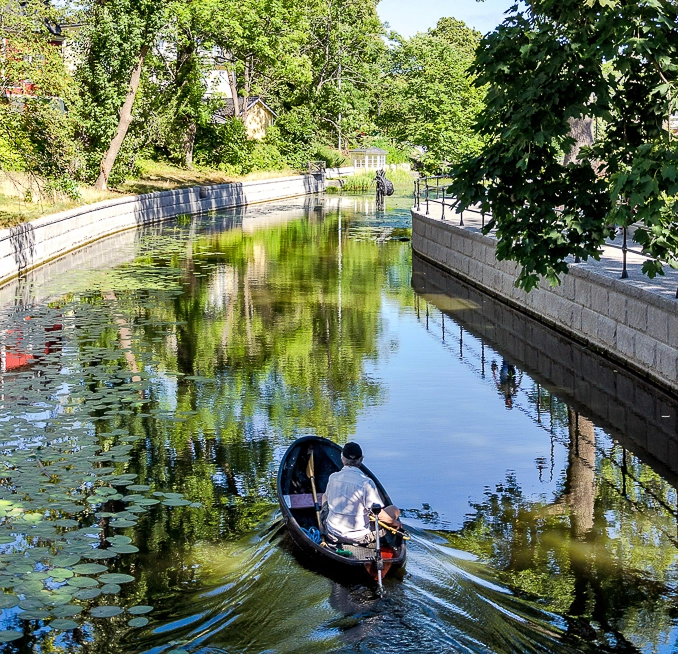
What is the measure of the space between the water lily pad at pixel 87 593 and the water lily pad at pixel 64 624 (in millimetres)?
425

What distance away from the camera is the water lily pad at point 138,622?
8922mm

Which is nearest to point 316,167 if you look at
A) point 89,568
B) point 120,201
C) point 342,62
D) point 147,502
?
point 342,62

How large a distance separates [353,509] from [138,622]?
6.91ft

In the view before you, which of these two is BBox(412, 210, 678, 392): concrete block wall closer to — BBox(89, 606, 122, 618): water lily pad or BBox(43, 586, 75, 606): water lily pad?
BBox(89, 606, 122, 618): water lily pad

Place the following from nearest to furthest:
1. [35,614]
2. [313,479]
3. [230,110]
A: [35,614]
[313,479]
[230,110]

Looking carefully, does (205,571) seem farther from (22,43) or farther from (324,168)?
(324,168)

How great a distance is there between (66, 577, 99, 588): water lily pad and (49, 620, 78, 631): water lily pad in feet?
2.22

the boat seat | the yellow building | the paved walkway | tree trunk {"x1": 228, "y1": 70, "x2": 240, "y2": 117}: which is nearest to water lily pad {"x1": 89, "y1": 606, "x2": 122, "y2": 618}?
the boat seat

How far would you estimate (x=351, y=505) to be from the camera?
383 inches

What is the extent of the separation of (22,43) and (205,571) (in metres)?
20.5

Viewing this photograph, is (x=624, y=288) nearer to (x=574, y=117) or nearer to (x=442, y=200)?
(x=574, y=117)

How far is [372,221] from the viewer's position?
48.9 meters

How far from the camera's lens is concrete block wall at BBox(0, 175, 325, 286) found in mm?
29203

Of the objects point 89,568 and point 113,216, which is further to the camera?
point 113,216
